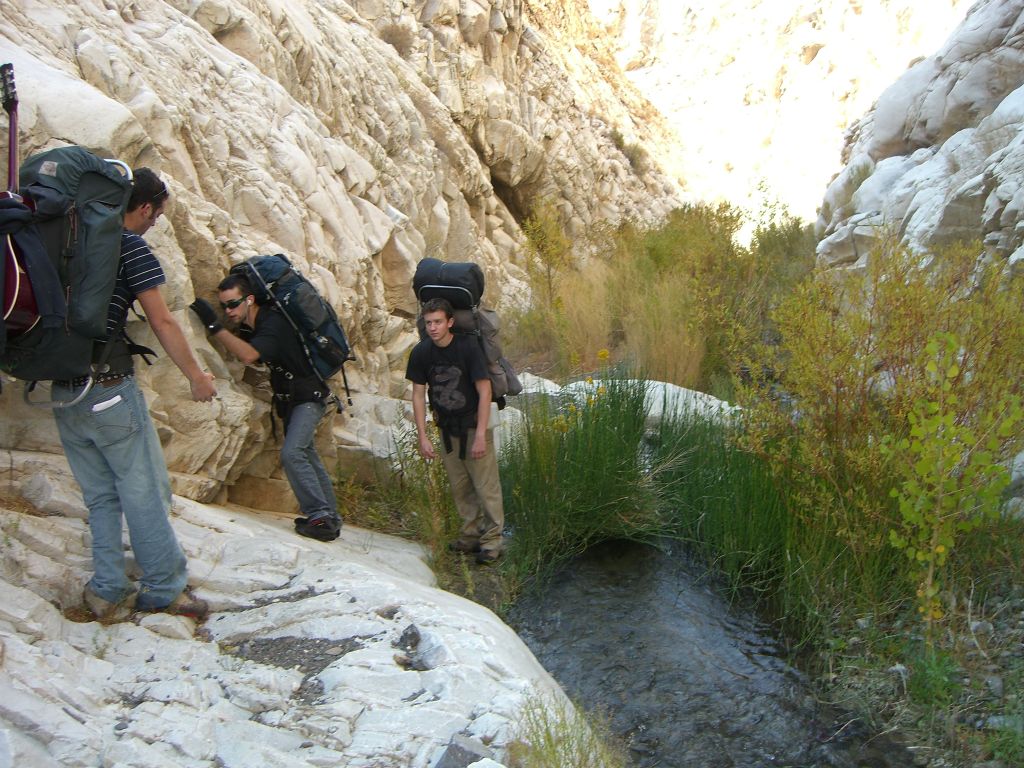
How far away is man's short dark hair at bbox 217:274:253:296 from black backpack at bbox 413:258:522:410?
0.92 metres

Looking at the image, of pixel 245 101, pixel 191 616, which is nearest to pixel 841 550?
pixel 191 616

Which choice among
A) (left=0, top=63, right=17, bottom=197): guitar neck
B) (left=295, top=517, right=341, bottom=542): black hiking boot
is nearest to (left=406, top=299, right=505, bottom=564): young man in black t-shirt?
(left=295, top=517, right=341, bottom=542): black hiking boot

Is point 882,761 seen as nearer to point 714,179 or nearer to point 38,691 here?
point 38,691

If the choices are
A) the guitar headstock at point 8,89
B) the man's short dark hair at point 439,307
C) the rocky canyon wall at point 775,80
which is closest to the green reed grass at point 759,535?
the man's short dark hair at point 439,307

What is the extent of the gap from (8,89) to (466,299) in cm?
239

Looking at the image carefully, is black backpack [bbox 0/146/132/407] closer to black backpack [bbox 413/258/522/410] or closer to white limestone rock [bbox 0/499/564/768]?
white limestone rock [bbox 0/499/564/768]

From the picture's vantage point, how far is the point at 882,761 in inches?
135

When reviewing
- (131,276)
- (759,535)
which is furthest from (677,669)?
(131,276)

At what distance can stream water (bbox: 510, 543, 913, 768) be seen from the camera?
3.53 m

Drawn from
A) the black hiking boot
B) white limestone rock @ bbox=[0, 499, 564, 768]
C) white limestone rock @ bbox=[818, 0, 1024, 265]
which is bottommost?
white limestone rock @ bbox=[0, 499, 564, 768]

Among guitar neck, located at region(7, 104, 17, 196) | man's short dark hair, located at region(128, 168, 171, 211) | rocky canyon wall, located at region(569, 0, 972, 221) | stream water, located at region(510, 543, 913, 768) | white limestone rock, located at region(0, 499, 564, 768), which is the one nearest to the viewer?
white limestone rock, located at region(0, 499, 564, 768)

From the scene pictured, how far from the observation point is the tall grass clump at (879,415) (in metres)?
4.04

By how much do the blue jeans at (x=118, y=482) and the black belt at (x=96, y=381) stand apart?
0.02m

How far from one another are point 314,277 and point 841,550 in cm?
368
